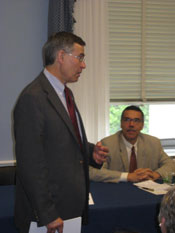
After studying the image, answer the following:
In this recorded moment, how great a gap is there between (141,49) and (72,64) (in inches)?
93.1

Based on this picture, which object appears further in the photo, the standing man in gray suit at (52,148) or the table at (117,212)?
the table at (117,212)

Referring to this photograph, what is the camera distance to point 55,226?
5.06 ft

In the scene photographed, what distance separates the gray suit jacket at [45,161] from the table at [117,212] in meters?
0.20

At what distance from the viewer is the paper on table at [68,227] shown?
1.62 metres

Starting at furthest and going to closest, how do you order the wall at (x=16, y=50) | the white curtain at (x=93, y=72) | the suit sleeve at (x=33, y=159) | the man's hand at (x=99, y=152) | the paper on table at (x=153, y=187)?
the white curtain at (x=93, y=72) → the wall at (x=16, y=50) → the paper on table at (x=153, y=187) → the man's hand at (x=99, y=152) → the suit sleeve at (x=33, y=159)

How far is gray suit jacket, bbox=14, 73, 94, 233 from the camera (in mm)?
1526

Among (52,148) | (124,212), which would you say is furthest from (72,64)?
(124,212)

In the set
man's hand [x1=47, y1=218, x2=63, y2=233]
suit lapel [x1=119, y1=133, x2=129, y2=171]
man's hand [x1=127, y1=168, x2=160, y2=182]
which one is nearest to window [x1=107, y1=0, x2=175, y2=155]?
suit lapel [x1=119, y1=133, x2=129, y2=171]

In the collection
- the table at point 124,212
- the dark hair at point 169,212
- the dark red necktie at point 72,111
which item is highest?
the dark red necktie at point 72,111

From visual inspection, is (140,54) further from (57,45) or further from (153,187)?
(57,45)

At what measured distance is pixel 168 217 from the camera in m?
0.86

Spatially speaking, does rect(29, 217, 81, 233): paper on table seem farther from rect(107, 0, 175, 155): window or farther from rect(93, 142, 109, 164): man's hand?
rect(107, 0, 175, 155): window

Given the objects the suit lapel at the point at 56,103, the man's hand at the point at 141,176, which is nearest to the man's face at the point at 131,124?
the man's hand at the point at 141,176

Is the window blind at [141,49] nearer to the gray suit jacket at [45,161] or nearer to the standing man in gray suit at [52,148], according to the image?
the standing man in gray suit at [52,148]
